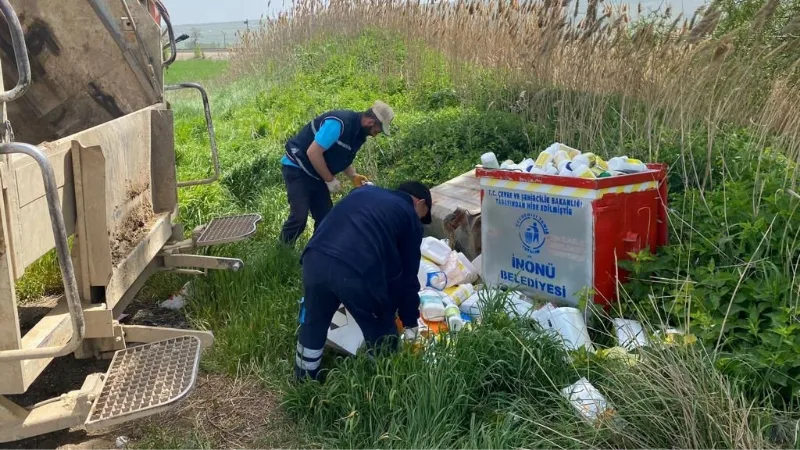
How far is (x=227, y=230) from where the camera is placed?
16.6 feet

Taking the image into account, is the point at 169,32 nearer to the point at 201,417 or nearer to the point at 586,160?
the point at 201,417

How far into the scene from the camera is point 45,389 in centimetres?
393

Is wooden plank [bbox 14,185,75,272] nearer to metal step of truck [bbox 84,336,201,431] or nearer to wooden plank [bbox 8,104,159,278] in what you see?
wooden plank [bbox 8,104,159,278]

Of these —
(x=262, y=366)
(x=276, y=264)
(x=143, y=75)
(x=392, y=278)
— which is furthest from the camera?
(x=276, y=264)

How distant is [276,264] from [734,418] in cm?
334

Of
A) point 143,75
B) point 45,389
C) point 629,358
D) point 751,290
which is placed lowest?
point 45,389

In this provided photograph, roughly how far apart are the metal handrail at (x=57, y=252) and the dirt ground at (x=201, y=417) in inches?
42.6

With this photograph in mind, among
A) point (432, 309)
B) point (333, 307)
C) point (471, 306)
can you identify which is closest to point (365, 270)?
point (333, 307)

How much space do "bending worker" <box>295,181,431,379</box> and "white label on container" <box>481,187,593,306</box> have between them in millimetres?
911

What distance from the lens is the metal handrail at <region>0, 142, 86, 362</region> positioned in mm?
2291

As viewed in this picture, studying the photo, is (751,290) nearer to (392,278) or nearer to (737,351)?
(737,351)

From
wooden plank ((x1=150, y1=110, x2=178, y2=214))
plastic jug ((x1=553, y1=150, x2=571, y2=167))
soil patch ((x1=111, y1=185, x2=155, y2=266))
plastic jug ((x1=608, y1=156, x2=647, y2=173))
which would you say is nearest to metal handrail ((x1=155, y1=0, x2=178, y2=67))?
wooden plank ((x1=150, y1=110, x2=178, y2=214))

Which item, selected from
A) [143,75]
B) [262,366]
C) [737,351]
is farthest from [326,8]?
[737,351]

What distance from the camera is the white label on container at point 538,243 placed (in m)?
4.09
